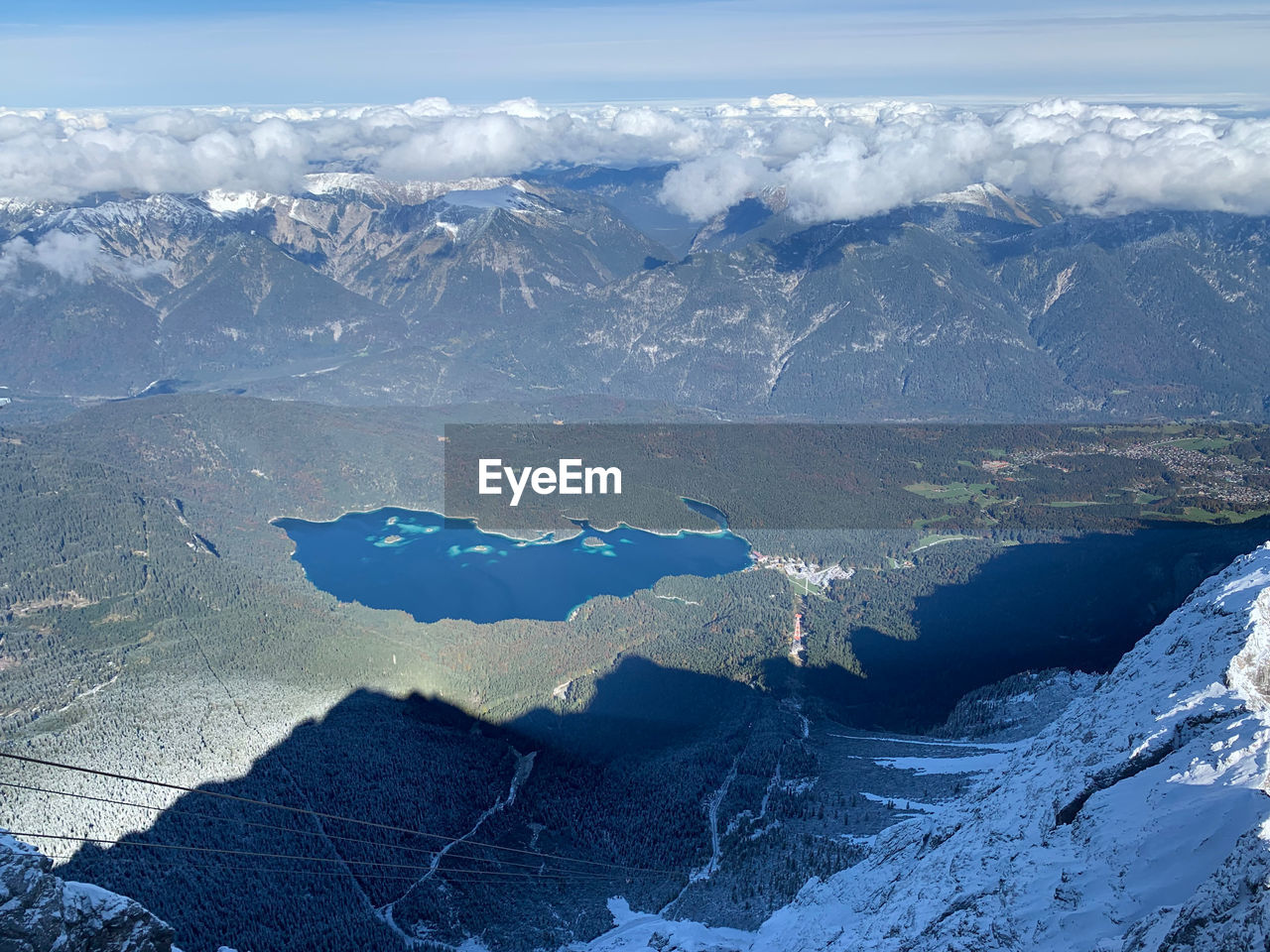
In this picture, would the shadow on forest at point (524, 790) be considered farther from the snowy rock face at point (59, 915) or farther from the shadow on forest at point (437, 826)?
the snowy rock face at point (59, 915)

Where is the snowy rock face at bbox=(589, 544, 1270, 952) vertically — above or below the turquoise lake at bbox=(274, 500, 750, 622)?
above

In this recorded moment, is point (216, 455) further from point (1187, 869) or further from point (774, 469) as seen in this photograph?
point (1187, 869)

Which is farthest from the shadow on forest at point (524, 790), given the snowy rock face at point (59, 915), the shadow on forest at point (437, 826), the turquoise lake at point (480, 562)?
the snowy rock face at point (59, 915)

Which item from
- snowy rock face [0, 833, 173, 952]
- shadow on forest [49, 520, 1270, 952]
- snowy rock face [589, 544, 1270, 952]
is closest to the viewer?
snowy rock face [0, 833, 173, 952]

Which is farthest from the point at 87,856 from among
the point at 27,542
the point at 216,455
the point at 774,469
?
the point at 774,469

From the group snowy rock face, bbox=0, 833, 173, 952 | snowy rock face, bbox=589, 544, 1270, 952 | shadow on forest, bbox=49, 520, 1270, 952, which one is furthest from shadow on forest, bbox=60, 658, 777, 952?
snowy rock face, bbox=0, 833, 173, 952

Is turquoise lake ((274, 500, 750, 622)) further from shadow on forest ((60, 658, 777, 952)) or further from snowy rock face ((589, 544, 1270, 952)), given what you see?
snowy rock face ((589, 544, 1270, 952))
